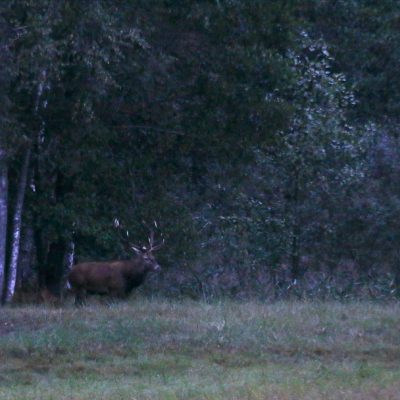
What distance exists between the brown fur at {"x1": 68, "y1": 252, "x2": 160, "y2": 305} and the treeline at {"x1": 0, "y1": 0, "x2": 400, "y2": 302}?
0.65 meters

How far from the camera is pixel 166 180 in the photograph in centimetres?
2270

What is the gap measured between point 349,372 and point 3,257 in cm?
907

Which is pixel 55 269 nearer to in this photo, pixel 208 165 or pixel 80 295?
pixel 80 295

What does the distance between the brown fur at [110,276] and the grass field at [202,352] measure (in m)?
3.55

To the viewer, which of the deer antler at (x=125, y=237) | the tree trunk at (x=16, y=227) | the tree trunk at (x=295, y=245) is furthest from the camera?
the tree trunk at (x=295, y=245)

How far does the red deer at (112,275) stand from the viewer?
2138 centimetres

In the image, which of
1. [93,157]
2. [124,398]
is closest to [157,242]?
[93,157]

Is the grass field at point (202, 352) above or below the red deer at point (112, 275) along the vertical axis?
below

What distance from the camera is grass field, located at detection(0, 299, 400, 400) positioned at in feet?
40.1

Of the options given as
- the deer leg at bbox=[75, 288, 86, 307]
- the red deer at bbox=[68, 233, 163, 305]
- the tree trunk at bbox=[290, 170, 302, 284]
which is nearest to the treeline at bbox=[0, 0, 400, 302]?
the tree trunk at bbox=[290, 170, 302, 284]

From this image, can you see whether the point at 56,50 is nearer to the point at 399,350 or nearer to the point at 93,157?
the point at 93,157

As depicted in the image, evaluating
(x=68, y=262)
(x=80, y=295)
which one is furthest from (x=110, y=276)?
(x=68, y=262)

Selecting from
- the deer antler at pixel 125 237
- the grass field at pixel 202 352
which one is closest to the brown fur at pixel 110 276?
the deer antler at pixel 125 237

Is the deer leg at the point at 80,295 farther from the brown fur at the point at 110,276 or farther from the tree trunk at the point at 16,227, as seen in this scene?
the tree trunk at the point at 16,227
